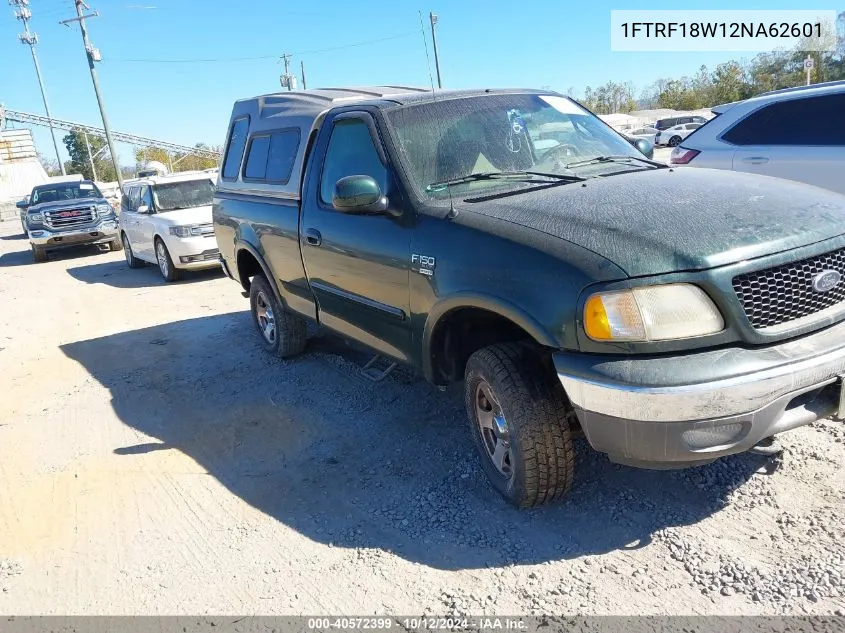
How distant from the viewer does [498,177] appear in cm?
373

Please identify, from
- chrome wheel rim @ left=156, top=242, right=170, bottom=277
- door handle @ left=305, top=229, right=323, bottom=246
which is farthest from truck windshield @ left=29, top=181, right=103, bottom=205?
door handle @ left=305, top=229, right=323, bottom=246

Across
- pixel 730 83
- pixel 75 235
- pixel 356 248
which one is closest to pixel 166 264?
pixel 75 235

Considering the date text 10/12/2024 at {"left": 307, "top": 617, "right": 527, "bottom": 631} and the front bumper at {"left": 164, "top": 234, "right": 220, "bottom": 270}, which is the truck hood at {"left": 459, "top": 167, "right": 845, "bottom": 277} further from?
the front bumper at {"left": 164, "top": 234, "right": 220, "bottom": 270}

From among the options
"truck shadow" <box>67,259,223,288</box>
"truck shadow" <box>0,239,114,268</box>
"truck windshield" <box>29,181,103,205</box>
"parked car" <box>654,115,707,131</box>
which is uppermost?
"truck windshield" <box>29,181,103,205</box>

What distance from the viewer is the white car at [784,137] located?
6.15m

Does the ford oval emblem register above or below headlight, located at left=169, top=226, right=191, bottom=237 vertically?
above

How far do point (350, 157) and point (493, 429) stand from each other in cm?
196

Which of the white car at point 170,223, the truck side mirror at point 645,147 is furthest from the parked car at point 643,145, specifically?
the white car at point 170,223

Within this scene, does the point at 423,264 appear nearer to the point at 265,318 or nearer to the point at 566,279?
the point at 566,279

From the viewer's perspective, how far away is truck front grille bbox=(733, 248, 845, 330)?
2627 mm

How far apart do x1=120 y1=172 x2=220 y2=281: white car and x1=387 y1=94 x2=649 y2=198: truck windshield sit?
6.72 metres

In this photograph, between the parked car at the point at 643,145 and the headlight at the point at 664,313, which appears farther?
the parked car at the point at 643,145

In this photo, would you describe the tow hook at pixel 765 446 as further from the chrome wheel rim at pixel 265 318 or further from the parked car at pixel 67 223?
the parked car at pixel 67 223

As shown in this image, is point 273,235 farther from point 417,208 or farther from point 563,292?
point 563,292
